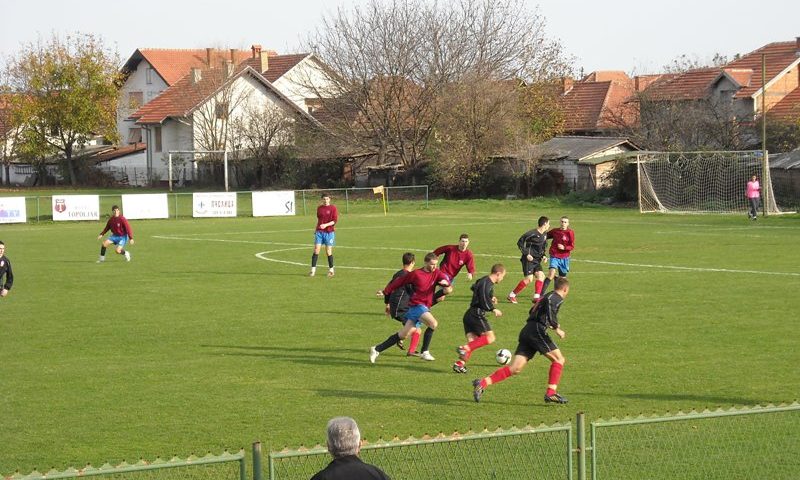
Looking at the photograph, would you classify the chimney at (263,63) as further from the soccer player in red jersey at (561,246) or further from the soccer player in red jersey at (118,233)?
the soccer player in red jersey at (561,246)

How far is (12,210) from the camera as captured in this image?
173ft

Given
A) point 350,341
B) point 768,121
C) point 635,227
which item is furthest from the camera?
point 768,121

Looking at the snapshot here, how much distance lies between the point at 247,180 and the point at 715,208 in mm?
36708

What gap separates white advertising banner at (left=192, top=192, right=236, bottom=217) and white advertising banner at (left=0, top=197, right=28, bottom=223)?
28.1 feet

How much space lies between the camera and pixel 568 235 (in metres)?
23.2

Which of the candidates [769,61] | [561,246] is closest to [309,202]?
[769,61]

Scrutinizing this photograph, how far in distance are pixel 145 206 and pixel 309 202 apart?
36.0ft

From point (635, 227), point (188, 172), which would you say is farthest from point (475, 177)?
point (188, 172)

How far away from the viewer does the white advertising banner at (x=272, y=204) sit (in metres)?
57.1

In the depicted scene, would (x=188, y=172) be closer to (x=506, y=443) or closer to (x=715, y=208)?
(x=715, y=208)

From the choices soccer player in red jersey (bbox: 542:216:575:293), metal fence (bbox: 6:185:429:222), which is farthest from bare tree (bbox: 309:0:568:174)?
soccer player in red jersey (bbox: 542:216:575:293)

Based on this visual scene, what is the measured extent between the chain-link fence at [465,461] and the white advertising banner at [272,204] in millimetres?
46007

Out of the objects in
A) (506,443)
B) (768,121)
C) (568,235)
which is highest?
(768,121)

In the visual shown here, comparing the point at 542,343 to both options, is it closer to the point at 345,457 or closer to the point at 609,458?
the point at 609,458
